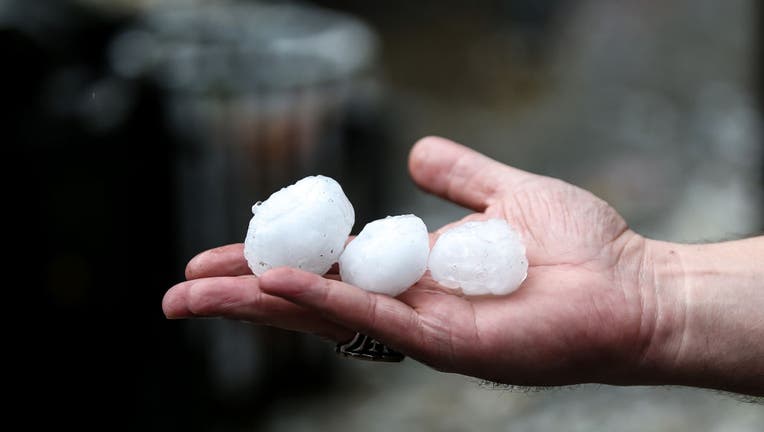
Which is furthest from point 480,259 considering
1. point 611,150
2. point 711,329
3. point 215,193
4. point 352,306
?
point 611,150

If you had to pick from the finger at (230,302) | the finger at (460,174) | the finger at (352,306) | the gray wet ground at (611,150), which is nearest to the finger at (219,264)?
the finger at (230,302)

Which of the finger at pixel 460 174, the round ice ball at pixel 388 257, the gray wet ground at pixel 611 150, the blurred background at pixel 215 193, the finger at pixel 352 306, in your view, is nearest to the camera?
the finger at pixel 352 306

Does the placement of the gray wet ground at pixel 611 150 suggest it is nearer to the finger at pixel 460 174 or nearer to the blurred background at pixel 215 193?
the blurred background at pixel 215 193

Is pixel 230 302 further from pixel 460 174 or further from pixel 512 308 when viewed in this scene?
pixel 460 174

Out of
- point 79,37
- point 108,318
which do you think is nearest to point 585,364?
point 108,318

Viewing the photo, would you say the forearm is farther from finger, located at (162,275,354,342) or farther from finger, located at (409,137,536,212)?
finger, located at (162,275,354,342)
